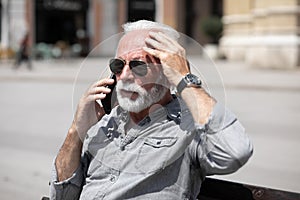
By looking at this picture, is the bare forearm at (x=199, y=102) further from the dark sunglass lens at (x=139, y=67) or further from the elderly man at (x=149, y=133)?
the dark sunglass lens at (x=139, y=67)

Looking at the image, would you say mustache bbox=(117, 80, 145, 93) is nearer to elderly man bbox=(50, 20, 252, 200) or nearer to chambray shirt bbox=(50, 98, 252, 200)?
elderly man bbox=(50, 20, 252, 200)

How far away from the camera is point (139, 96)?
2053 millimetres

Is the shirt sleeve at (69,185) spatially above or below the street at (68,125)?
above

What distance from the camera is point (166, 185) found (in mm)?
2041

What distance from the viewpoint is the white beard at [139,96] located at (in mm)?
2041

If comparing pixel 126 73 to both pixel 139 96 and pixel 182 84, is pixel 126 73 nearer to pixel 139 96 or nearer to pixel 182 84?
pixel 139 96

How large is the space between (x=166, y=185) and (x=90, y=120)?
15.3 inches

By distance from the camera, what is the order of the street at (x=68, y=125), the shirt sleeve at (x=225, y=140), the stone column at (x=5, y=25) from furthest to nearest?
the stone column at (x=5, y=25), the street at (x=68, y=125), the shirt sleeve at (x=225, y=140)

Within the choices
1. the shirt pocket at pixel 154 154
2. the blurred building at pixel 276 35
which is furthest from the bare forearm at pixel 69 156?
the blurred building at pixel 276 35

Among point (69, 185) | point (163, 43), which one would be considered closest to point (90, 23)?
point (69, 185)

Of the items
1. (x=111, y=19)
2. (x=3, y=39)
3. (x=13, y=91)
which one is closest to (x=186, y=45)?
(x=13, y=91)

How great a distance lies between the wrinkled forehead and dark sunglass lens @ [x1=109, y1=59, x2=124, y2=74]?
40 millimetres

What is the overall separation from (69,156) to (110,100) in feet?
0.92

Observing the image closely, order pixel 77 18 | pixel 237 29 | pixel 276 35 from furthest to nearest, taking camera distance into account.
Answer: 1. pixel 77 18
2. pixel 237 29
3. pixel 276 35
